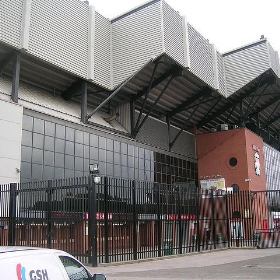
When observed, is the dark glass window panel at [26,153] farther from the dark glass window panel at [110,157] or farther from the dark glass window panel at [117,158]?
the dark glass window panel at [117,158]

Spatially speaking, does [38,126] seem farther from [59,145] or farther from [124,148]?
[124,148]

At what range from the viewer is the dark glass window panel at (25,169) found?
2740cm

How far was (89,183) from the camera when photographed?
15391 millimetres

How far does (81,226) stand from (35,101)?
56.6ft

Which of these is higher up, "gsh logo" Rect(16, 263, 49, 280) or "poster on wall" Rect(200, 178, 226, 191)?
"poster on wall" Rect(200, 178, 226, 191)

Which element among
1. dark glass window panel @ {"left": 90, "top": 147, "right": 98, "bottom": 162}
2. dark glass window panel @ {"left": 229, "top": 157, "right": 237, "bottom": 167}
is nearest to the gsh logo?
dark glass window panel @ {"left": 90, "top": 147, "right": 98, "bottom": 162}

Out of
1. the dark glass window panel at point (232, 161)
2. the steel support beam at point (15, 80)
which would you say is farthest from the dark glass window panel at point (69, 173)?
the dark glass window panel at point (232, 161)

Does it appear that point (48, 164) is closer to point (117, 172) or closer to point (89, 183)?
point (117, 172)

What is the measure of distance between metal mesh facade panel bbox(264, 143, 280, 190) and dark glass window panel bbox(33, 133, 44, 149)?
105 feet

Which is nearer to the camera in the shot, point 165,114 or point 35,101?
point 35,101

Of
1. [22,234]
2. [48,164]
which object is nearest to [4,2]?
[48,164]

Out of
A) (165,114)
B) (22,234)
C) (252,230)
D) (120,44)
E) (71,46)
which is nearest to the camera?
(22,234)

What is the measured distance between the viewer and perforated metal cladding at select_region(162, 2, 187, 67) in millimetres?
34344

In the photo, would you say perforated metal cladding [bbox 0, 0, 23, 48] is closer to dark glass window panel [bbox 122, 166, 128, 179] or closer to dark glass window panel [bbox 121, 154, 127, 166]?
dark glass window panel [bbox 121, 154, 127, 166]
